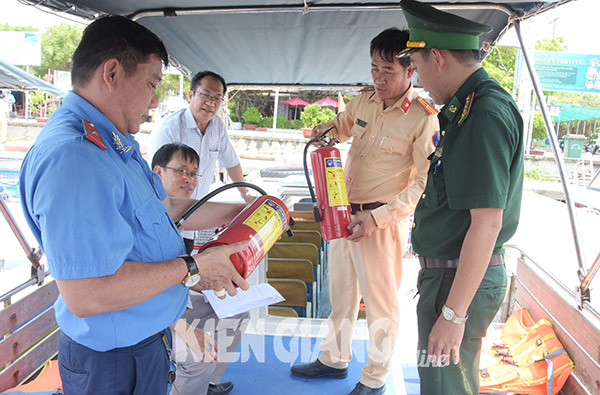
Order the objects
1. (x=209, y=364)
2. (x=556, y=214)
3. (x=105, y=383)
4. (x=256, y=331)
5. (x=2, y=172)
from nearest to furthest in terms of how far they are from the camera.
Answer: (x=105, y=383) → (x=209, y=364) → (x=256, y=331) → (x=2, y=172) → (x=556, y=214)

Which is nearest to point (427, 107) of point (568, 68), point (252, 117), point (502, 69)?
point (502, 69)

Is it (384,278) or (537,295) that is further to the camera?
(537,295)

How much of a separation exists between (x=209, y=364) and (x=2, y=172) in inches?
380

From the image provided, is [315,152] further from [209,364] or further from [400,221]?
[209,364]

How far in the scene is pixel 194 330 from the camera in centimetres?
157

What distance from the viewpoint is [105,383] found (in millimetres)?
1127

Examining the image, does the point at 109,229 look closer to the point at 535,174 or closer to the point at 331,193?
the point at 331,193

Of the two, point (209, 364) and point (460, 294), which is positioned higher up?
point (460, 294)

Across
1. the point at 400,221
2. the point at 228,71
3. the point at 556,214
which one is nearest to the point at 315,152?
the point at 400,221

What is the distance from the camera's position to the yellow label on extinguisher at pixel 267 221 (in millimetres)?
1422

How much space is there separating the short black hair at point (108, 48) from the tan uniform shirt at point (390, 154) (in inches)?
55.3

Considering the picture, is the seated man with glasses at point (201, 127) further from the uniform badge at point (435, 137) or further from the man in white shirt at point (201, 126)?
the uniform badge at point (435, 137)

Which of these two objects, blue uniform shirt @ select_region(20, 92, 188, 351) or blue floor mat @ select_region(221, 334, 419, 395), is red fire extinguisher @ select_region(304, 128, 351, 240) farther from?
blue uniform shirt @ select_region(20, 92, 188, 351)

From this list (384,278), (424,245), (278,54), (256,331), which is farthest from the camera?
(278,54)
